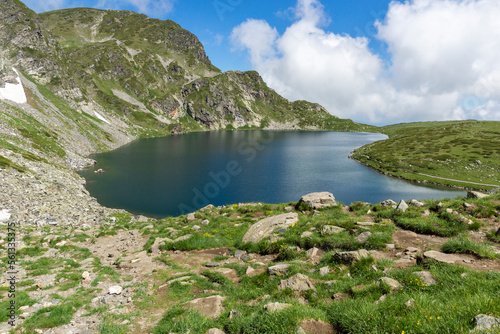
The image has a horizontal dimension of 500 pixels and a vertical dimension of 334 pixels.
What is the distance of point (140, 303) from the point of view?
10.8 meters

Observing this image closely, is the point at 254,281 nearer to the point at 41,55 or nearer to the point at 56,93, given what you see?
the point at 56,93

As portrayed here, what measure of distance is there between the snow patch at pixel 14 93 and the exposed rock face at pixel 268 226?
109m

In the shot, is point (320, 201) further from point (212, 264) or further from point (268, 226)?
point (212, 264)

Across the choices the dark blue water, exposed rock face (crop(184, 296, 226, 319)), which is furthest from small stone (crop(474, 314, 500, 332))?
the dark blue water

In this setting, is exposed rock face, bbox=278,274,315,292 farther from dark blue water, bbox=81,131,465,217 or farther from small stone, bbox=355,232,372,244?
dark blue water, bbox=81,131,465,217

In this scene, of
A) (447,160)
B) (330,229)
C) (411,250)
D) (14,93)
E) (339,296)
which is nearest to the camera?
(339,296)

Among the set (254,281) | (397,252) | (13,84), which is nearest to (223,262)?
(254,281)

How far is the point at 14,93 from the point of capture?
86625 mm

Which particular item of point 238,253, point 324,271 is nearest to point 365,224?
point 324,271

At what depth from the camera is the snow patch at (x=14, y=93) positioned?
8200cm

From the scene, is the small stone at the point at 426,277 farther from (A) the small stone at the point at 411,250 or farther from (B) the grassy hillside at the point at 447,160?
(B) the grassy hillside at the point at 447,160

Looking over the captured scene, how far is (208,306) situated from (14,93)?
121760mm

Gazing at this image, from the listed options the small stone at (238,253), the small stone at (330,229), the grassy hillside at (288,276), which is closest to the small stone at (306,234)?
the grassy hillside at (288,276)

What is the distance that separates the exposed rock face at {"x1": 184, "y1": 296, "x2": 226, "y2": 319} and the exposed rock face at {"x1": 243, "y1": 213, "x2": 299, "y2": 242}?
7207 millimetres
